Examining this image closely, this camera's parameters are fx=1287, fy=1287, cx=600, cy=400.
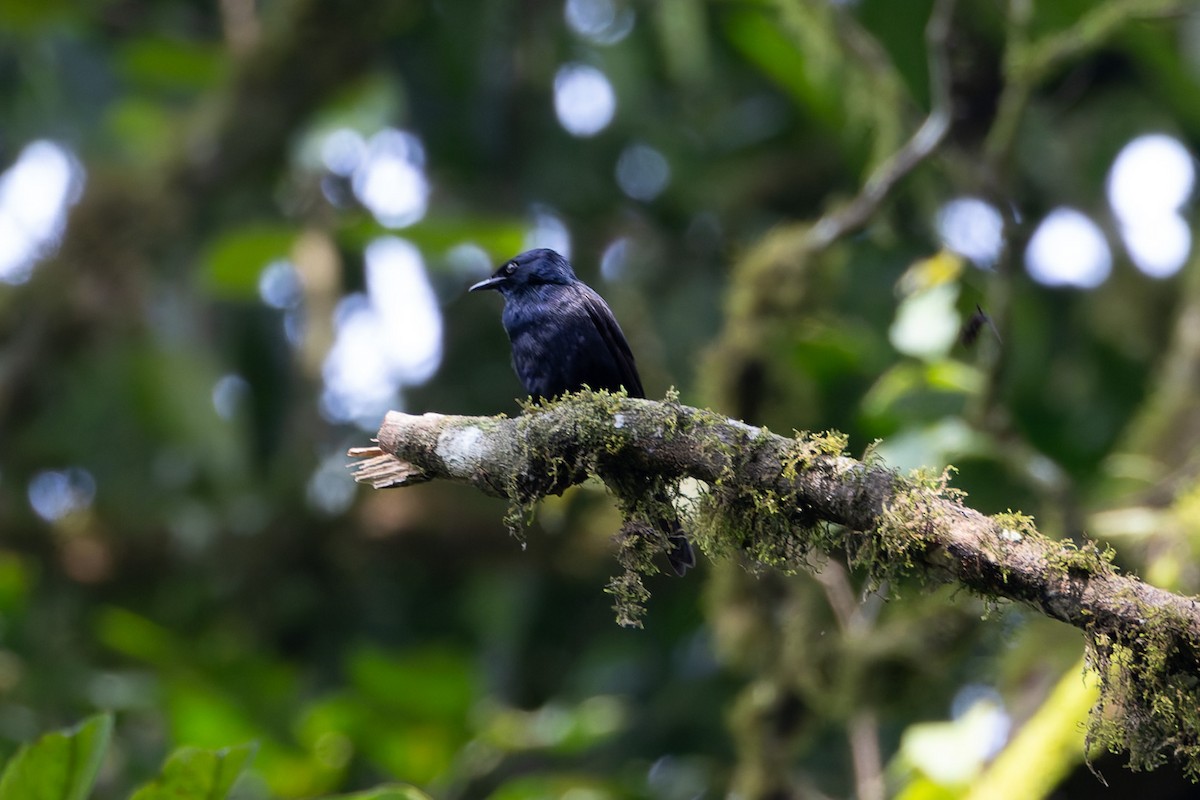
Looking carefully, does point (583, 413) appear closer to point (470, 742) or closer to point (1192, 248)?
point (470, 742)

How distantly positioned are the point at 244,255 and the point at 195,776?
176 inches

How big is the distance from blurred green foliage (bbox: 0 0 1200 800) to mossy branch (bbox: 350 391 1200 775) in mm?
2129

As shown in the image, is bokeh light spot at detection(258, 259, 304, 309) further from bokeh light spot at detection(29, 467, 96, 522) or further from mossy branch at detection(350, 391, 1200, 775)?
mossy branch at detection(350, 391, 1200, 775)

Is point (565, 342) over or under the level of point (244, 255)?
under

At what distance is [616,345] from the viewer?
4.21 meters

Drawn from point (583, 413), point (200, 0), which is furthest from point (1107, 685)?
point (200, 0)

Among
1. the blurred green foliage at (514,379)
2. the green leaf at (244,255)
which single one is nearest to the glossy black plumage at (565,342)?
the blurred green foliage at (514,379)

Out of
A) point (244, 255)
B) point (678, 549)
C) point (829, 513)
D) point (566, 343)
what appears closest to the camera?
point (829, 513)

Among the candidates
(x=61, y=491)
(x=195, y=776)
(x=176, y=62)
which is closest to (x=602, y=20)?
(x=176, y=62)

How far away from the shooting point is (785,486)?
8.52 feet

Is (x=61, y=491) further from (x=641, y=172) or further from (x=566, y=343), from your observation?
(x=566, y=343)

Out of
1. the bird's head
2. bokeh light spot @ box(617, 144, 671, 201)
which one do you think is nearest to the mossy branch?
the bird's head

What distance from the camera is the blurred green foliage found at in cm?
529

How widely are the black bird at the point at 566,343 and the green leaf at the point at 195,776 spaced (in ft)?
4.95
